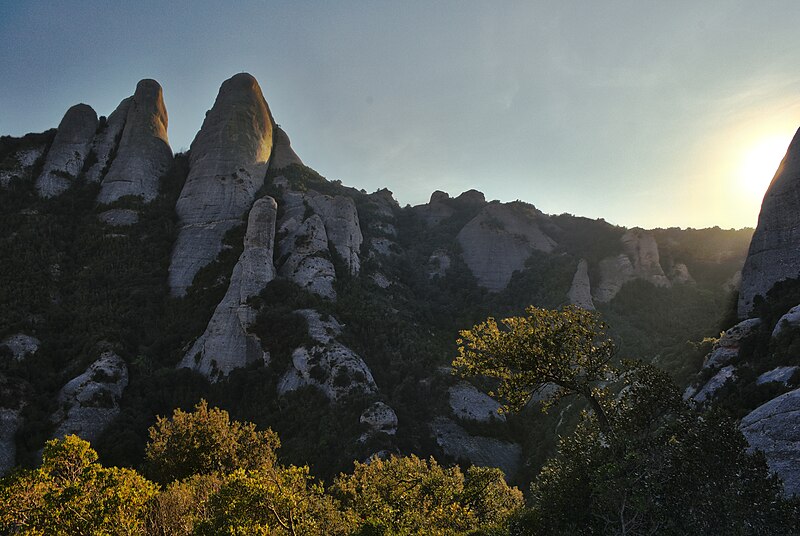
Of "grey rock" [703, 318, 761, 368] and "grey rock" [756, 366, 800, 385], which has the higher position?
"grey rock" [703, 318, 761, 368]

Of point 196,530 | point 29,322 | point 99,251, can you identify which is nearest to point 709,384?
point 196,530

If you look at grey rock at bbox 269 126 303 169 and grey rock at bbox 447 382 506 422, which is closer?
grey rock at bbox 447 382 506 422

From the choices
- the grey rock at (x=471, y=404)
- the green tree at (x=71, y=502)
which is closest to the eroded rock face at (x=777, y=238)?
the grey rock at (x=471, y=404)

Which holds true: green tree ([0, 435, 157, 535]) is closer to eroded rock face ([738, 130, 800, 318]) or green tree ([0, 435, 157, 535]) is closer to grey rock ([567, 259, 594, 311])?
eroded rock face ([738, 130, 800, 318])

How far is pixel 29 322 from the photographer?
43.2m

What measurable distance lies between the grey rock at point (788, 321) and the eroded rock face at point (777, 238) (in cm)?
852

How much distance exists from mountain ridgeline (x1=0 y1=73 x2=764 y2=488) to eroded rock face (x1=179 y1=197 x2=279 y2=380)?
22cm

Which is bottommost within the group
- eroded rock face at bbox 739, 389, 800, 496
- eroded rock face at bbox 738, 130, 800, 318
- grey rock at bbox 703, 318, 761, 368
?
eroded rock face at bbox 739, 389, 800, 496

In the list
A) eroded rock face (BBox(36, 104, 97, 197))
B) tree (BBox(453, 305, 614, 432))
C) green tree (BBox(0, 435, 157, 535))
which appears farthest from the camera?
eroded rock face (BBox(36, 104, 97, 197))

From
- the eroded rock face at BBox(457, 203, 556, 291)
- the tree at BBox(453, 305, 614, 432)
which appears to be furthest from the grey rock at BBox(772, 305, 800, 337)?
the eroded rock face at BBox(457, 203, 556, 291)

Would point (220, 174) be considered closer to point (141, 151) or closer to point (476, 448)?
point (141, 151)

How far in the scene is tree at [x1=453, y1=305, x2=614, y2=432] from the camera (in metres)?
14.7

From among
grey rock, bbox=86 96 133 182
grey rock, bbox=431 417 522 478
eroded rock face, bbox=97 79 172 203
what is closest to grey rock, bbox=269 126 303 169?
eroded rock face, bbox=97 79 172 203

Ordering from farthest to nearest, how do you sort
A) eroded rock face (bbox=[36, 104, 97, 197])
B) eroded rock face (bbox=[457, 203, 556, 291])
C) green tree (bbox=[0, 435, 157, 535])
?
eroded rock face (bbox=[457, 203, 556, 291]) → eroded rock face (bbox=[36, 104, 97, 197]) → green tree (bbox=[0, 435, 157, 535])
